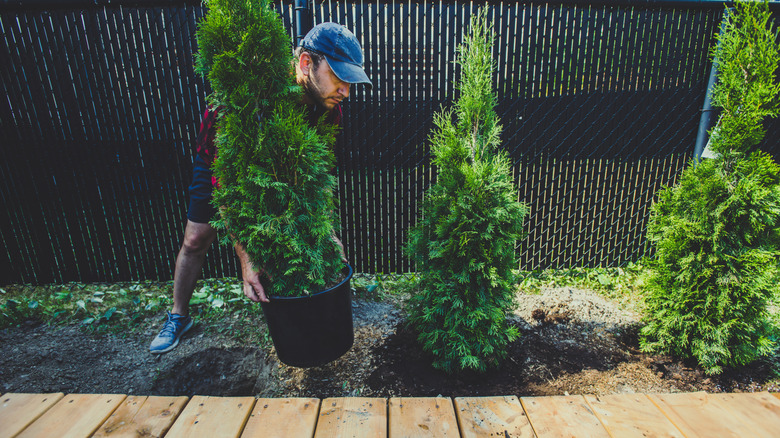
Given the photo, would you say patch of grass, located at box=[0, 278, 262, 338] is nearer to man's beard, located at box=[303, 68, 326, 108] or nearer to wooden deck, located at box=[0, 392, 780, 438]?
wooden deck, located at box=[0, 392, 780, 438]

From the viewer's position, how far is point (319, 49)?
2.28m

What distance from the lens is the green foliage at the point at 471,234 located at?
7.25 feet

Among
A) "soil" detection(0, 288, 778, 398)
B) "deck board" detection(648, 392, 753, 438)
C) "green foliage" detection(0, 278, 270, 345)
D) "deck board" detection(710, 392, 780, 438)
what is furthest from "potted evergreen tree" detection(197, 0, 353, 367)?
"deck board" detection(710, 392, 780, 438)

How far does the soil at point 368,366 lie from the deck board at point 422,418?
0.69 m

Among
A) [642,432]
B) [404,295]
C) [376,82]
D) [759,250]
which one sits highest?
[376,82]

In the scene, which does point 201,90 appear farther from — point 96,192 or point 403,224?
A: point 403,224

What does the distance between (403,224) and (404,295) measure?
76 cm

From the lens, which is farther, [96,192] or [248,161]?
[96,192]

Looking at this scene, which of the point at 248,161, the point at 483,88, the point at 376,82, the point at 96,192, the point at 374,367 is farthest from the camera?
the point at 96,192

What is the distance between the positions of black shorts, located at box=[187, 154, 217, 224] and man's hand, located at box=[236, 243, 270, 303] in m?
0.57

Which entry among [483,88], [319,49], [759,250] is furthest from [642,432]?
[319,49]

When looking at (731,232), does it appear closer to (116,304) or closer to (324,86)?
(324,86)

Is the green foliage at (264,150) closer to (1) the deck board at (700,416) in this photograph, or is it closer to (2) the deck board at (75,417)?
(2) the deck board at (75,417)

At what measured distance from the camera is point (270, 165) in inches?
81.0
